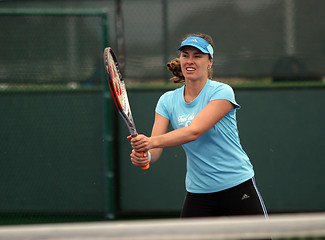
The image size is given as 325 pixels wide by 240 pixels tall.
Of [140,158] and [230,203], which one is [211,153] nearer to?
[230,203]

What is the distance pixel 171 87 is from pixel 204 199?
266 centimetres

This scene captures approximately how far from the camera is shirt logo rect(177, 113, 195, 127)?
3.07 meters

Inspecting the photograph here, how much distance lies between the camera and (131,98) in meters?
5.67

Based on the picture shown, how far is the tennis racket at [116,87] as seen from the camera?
9.37 feet

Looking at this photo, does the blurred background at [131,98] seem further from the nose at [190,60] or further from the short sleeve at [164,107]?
the nose at [190,60]

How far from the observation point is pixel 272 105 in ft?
18.3

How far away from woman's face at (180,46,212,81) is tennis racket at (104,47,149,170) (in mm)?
426

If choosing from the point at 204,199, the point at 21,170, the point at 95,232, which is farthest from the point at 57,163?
the point at 95,232

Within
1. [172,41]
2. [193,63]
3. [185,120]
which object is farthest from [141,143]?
[172,41]

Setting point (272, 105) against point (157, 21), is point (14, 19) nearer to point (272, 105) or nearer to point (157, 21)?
point (157, 21)

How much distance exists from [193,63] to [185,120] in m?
0.35

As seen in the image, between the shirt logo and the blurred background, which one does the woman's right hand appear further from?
the blurred background

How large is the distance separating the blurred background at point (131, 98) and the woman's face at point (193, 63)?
2566mm

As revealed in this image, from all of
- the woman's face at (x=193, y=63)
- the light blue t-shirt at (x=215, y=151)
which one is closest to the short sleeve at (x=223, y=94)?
the light blue t-shirt at (x=215, y=151)
